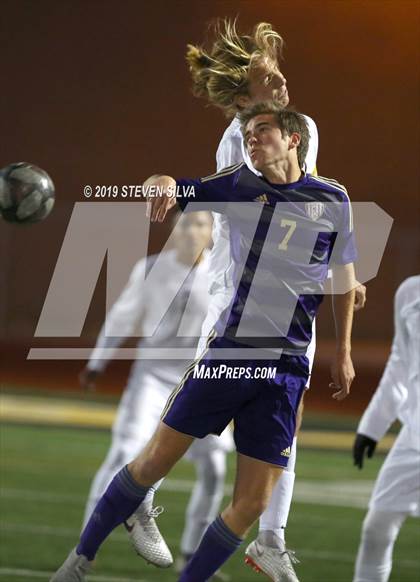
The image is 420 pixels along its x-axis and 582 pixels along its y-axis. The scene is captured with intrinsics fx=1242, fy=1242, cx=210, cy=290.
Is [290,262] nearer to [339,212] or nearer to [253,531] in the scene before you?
[339,212]

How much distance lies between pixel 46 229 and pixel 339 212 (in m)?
13.8

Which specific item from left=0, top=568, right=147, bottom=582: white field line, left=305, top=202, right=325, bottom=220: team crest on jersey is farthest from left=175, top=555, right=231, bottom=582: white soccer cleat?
left=305, top=202, right=325, bottom=220: team crest on jersey

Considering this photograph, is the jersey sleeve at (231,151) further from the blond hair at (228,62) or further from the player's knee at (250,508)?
the player's knee at (250,508)

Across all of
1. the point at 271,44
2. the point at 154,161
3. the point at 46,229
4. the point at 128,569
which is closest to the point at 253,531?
the point at 128,569

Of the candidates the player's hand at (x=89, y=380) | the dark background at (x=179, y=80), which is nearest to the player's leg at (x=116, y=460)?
the player's hand at (x=89, y=380)

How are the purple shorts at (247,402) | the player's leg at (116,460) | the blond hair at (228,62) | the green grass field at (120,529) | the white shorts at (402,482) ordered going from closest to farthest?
1. the purple shorts at (247,402)
2. the blond hair at (228,62)
3. the white shorts at (402,482)
4. the player's leg at (116,460)
5. the green grass field at (120,529)

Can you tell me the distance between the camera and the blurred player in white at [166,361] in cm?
657

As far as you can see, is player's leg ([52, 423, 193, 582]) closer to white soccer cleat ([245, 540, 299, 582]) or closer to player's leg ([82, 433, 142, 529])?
white soccer cleat ([245, 540, 299, 582])

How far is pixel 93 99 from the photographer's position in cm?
703

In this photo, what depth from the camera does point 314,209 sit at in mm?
3627

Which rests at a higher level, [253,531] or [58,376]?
[58,376]

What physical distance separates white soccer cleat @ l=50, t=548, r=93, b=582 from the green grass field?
102 inches

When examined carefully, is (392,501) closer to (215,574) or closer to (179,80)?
(179,80)

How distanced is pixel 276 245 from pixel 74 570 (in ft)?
3.85
